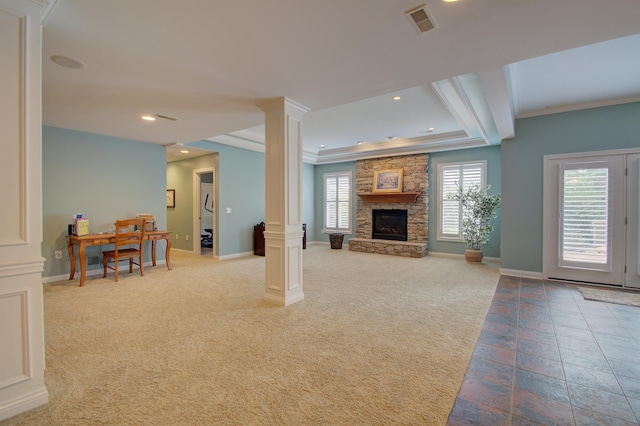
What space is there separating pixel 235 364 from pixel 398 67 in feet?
9.42

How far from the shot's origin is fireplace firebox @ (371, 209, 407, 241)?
303 inches

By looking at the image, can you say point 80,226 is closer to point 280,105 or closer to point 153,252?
point 153,252

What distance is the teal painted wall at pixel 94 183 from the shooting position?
15.3ft

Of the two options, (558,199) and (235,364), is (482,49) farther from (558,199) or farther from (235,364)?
(558,199)

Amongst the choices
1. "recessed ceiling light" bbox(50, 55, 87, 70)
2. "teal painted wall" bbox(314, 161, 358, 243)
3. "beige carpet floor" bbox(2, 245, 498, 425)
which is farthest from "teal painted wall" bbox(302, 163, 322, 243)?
"recessed ceiling light" bbox(50, 55, 87, 70)

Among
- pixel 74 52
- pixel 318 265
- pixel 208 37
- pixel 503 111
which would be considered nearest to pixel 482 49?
pixel 503 111

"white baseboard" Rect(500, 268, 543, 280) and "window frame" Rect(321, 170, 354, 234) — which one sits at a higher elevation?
"window frame" Rect(321, 170, 354, 234)

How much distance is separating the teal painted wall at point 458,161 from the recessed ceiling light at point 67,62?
6.81m

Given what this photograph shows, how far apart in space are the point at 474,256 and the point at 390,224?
224 centimetres

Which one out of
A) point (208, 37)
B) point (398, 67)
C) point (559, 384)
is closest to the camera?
point (559, 384)

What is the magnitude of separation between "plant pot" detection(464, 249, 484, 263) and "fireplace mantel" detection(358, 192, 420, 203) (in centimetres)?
180

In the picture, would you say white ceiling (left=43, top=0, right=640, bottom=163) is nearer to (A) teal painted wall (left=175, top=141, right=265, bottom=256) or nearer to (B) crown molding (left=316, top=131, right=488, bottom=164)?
(B) crown molding (left=316, top=131, right=488, bottom=164)

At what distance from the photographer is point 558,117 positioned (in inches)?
186

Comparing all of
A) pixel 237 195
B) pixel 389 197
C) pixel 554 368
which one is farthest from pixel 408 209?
pixel 554 368
